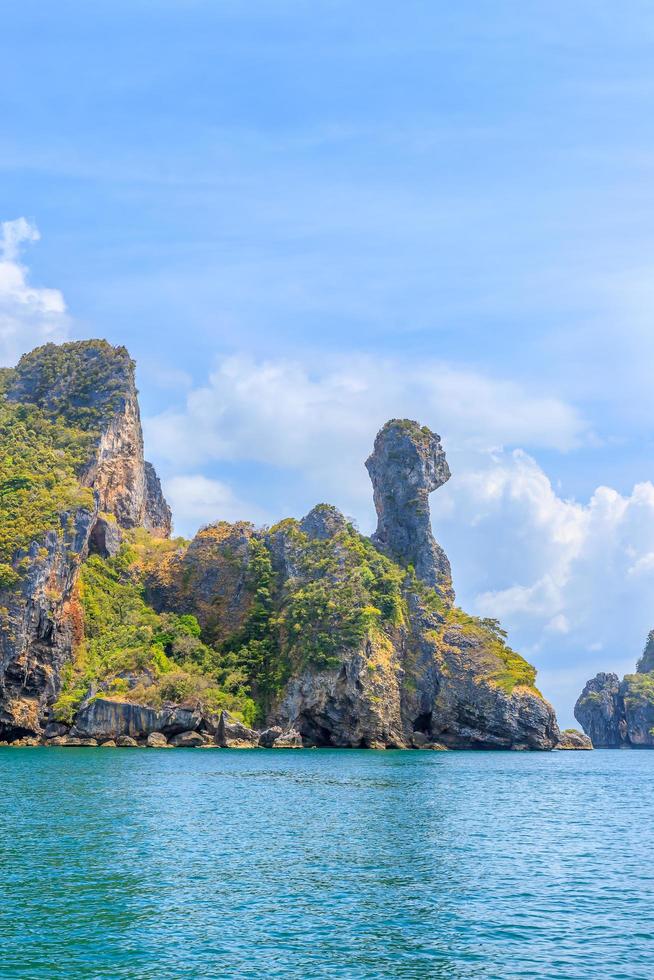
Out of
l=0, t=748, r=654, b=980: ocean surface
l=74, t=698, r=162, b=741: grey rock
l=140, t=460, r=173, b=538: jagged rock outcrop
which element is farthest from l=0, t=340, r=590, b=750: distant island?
l=0, t=748, r=654, b=980: ocean surface

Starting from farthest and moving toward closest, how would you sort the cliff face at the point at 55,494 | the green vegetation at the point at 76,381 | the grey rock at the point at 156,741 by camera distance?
the green vegetation at the point at 76,381
the cliff face at the point at 55,494
the grey rock at the point at 156,741

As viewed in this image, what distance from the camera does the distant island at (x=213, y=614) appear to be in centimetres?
10806

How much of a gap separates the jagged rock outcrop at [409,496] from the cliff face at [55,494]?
4636 centimetres

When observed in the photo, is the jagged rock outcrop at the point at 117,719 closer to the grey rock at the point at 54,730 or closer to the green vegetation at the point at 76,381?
the grey rock at the point at 54,730

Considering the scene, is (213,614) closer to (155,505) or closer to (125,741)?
(125,741)

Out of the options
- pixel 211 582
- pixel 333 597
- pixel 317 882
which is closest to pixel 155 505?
pixel 211 582

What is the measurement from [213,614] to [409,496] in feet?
134

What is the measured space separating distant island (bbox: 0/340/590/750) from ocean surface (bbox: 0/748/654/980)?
5009 centimetres

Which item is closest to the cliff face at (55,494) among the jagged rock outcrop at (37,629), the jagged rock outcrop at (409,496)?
the jagged rock outcrop at (37,629)

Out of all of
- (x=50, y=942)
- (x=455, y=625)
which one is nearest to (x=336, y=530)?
(x=455, y=625)

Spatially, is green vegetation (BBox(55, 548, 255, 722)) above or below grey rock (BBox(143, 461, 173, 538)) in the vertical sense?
below

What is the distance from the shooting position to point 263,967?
21.5 m

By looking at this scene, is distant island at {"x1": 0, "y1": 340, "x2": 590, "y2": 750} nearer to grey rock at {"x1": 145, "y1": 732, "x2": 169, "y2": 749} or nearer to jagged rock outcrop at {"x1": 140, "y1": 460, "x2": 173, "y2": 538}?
grey rock at {"x1": 145, "y1": 732, "x2": 169, "y2": 749}

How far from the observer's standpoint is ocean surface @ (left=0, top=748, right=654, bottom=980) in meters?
22.1
